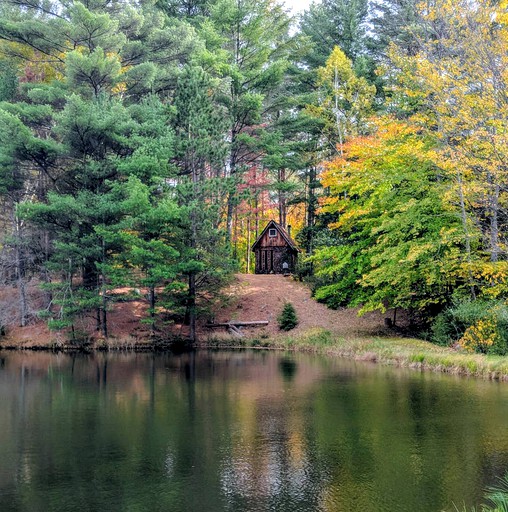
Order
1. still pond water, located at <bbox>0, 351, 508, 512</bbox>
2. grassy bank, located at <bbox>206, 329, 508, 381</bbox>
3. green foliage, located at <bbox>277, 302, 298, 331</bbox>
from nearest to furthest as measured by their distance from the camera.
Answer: still pond water, located at <bbox>0, 351, 508, 512</bbox> → grassy bank, located at <bbox>206, 329, 508, 381</bbox> → green foliage, located at <bbox>277, 302, 298, 331</bbox>

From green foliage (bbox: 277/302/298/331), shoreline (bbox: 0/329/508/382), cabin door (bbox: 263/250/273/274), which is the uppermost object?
cabin door (bbox: 263/250/273/274)

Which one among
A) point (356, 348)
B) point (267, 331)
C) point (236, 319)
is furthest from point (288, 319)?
point (356, 348)

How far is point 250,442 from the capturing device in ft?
32.9

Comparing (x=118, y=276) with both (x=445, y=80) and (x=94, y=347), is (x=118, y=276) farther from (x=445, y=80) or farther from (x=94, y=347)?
(x=445, y=80)

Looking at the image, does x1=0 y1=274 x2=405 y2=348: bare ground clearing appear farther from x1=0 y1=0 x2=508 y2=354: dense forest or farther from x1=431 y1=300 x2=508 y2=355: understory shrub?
x1=431 y1=300 x2=508 y2=355: understory shrub

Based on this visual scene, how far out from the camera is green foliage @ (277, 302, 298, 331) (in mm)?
27812

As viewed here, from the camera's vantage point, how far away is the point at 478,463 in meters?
8.77

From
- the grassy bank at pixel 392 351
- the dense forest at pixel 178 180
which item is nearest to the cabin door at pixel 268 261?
the dense forest at pixel 178 180

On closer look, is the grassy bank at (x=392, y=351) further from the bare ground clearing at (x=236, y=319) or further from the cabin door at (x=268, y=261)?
the cabin door at (x=268, y=261)

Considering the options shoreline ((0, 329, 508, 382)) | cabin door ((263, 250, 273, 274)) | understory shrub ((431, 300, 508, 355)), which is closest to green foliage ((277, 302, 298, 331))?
shoreline ((0, 329, 508, 382))

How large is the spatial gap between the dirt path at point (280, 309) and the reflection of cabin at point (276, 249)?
3.10 metres

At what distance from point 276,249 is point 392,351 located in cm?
1658

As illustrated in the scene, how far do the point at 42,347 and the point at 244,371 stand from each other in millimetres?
11348

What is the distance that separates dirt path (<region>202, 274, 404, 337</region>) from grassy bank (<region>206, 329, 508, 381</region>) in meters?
1.23
